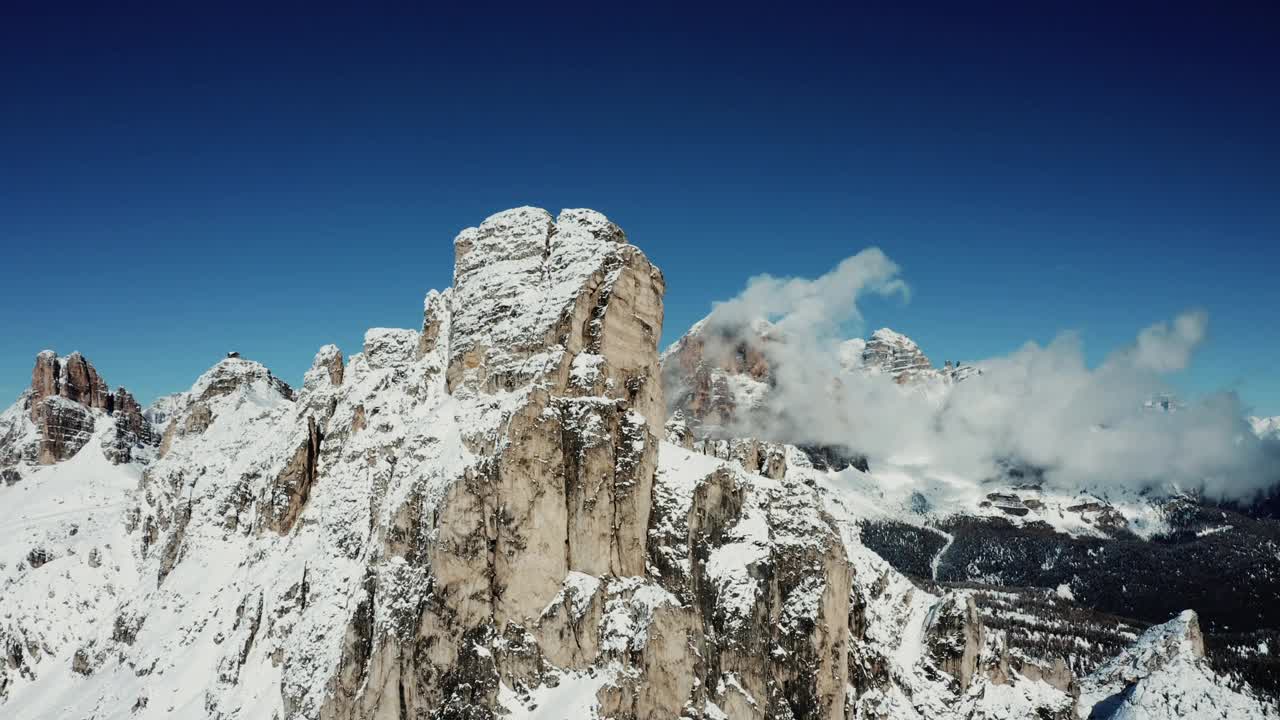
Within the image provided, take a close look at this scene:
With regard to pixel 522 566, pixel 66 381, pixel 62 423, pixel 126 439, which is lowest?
pixel 522 566

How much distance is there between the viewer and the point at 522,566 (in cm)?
6425

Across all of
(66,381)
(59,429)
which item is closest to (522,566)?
(59,429)

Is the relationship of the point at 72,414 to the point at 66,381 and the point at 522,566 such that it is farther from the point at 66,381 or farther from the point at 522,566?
the point at 522,566

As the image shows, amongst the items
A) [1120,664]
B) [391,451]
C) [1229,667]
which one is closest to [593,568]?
[391,451]

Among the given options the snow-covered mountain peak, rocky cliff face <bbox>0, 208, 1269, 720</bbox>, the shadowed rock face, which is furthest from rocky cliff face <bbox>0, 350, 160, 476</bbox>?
rocky cliff face <bbox>0, 208, 1269, 720</bbox>

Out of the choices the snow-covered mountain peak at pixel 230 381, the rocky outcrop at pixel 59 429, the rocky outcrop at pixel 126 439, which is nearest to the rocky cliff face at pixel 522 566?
the snow-covered mountain peak at pixel 230 381

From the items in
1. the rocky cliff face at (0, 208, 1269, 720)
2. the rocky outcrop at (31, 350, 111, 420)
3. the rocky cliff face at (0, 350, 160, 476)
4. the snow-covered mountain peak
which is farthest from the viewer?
the rocky outcrop at (31, 350, 111, 420)

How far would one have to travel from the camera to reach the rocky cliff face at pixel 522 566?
62.9 m

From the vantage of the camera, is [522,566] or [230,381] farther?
[230,381]

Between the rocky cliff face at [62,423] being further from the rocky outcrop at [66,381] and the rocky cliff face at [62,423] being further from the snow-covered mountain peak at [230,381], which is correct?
the snow-covered mountain peak at [230,381]

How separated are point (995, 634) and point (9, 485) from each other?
7998 inches

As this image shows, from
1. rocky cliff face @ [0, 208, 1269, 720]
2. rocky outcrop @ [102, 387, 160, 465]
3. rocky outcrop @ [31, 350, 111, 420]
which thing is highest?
rocky outcrop @ [31, 350, 111, 420]

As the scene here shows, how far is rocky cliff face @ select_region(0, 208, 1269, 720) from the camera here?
6291 centimetres

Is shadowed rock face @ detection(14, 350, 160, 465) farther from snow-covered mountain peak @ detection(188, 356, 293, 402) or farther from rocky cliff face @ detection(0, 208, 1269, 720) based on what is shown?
rocky cliff face @ detection(0, 208, 1269, 720)
